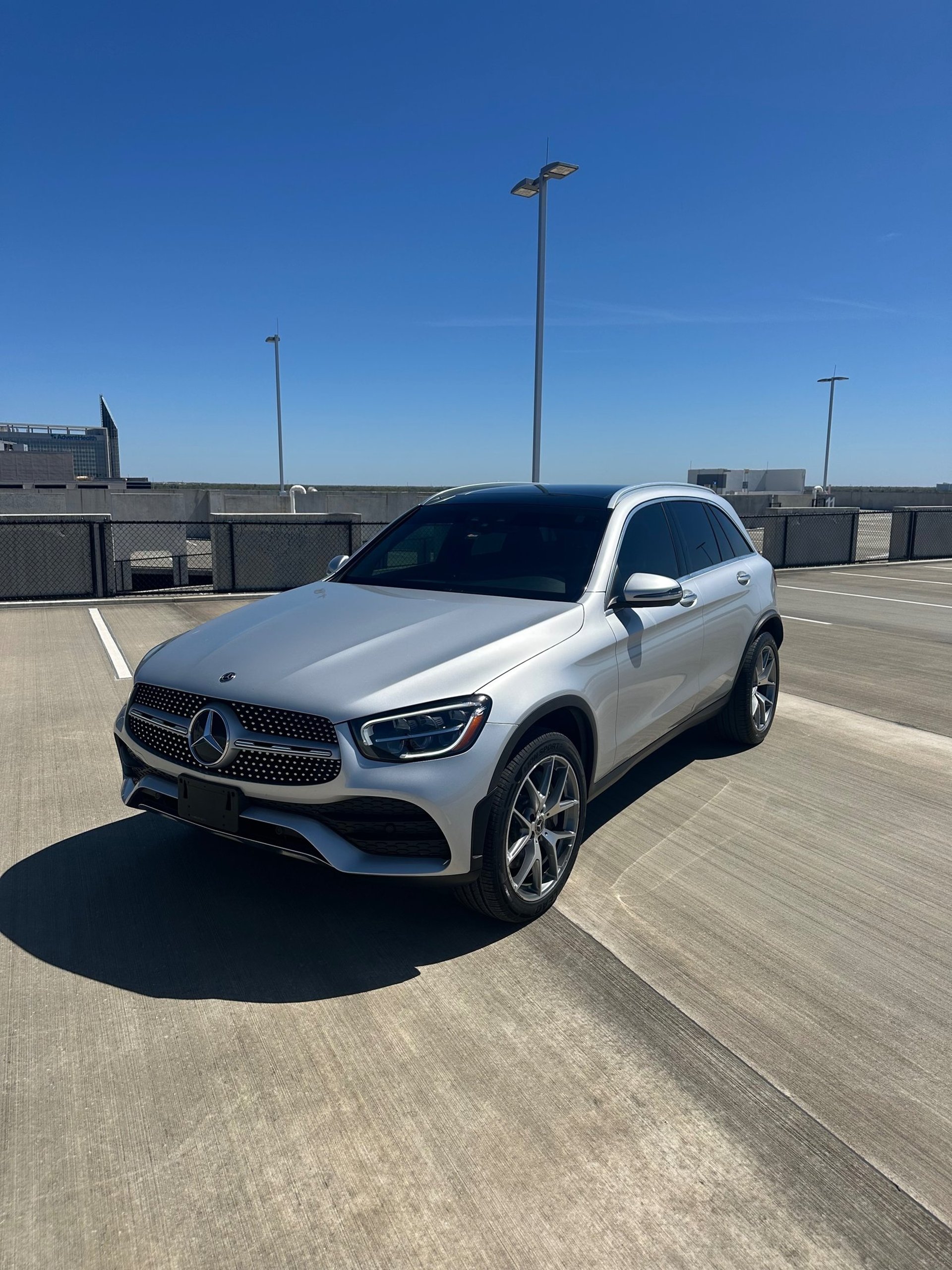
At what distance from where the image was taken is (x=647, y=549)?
4566mm

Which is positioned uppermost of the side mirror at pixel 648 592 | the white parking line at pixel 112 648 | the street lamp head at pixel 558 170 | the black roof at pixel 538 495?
the street lamp head at pixel 558 170

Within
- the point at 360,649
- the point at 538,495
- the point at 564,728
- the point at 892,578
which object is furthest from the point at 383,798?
the point at 892,578

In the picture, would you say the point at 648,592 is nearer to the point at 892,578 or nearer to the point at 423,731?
the point at 423,731

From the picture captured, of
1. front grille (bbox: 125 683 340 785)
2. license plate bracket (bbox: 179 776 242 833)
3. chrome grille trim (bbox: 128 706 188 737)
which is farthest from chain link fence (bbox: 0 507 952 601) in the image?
license plate bracket (bbox: 179 776 242 833)

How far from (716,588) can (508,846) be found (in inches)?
99.5

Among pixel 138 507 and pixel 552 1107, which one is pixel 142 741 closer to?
pixel 552 1107

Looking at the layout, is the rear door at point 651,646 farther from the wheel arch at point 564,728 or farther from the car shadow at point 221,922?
the car shadow at point 221,922

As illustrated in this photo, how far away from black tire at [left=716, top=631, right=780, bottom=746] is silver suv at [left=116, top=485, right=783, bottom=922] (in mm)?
862

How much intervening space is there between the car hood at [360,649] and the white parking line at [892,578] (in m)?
15.0

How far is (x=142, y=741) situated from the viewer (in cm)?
347

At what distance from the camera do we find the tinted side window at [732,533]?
5.73m

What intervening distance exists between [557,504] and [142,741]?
2.37 m

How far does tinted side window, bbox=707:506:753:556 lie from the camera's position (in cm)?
573

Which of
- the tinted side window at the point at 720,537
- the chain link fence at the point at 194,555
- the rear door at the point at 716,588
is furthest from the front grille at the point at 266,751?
the chain link fence at the point at 194,555
